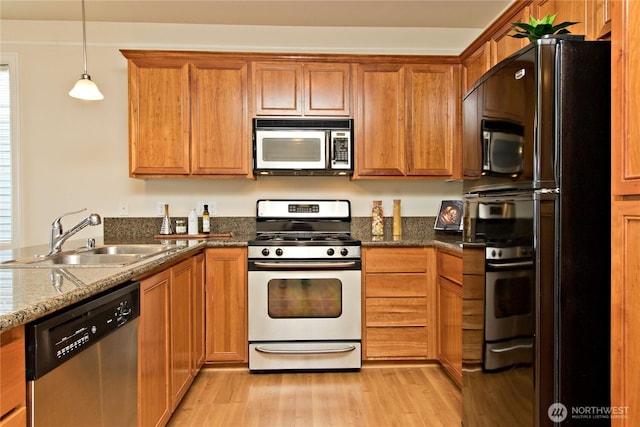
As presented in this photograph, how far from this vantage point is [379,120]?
3.03 m

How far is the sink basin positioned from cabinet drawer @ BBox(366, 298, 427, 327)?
1421mm

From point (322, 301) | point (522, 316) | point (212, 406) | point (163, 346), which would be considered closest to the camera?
point (522, 316)

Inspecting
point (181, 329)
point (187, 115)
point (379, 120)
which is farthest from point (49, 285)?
point (379, 120)

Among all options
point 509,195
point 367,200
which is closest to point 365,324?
point 367,200

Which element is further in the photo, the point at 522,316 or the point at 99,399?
the point at 522,316

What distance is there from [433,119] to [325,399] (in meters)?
2.14

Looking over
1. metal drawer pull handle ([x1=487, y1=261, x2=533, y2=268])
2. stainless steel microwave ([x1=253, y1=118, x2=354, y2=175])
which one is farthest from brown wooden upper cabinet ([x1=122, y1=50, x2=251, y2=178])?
metal drawer pull handle ([x1=487, y1=261, x2=533, y2=268])

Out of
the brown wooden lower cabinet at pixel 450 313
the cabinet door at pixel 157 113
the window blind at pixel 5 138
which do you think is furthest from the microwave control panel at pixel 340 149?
the window blind at pixel 5 138

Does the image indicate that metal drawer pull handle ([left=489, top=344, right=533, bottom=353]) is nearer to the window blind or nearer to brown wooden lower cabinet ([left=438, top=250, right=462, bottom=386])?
brown wooden lower cabinet ([left=438, top=250, right=462, bottom=386])

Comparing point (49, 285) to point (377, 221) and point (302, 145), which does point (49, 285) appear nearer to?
point (302, 145)

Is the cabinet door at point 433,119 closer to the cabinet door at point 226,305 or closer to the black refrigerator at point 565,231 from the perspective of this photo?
the cabinet door at point 226,305

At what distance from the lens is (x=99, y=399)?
1.27 meters

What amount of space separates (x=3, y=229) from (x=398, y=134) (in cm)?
327

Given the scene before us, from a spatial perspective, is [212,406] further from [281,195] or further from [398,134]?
[398,134]
